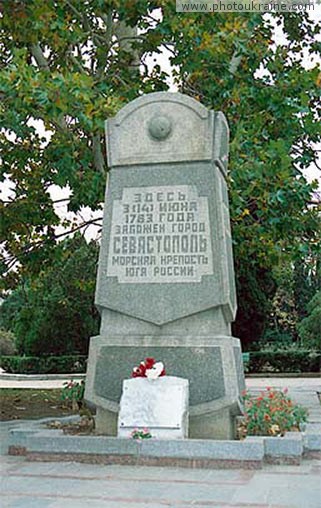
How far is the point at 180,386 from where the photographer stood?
7.50m

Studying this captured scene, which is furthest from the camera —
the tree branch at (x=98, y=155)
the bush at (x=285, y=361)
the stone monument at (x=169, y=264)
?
the bush at (x=285, y=361)

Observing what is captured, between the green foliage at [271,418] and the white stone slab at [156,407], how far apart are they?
69 centimetres

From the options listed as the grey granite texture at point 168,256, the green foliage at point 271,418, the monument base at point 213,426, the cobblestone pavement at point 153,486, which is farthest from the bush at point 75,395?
the cobblestone pavement at point 153,486

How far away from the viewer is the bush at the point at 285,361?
29250 mm

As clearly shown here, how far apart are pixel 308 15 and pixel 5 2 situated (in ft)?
26.8

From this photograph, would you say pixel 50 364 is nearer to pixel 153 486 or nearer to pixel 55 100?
pixel 55 100

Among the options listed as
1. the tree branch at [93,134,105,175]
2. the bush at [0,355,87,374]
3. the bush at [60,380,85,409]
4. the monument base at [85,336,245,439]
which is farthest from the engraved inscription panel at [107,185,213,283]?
the bush at [0,355,87,374]

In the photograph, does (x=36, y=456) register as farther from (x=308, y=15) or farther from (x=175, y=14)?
(x=308, y=15)

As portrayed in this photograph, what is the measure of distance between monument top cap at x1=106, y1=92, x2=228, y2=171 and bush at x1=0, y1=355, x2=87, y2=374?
20677mm

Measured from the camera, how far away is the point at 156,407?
7391mm

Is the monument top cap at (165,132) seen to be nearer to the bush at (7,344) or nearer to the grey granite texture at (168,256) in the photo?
the grey granite texture at (168,256)

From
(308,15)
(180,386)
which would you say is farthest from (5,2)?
(308,15)

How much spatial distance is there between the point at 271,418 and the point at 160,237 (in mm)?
2281

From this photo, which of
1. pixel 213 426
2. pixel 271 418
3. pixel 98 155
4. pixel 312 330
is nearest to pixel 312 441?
pixel 271 418
